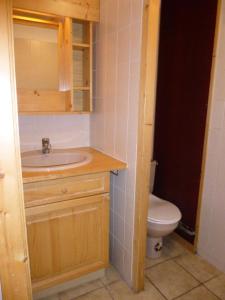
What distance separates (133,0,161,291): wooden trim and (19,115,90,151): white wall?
0.75m

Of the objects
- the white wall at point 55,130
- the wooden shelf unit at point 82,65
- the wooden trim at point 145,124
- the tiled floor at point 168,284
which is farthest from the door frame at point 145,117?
the white wall at point 55,130

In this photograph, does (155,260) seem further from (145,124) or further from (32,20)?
(32,20)

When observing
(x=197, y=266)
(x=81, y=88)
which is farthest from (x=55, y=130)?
(x=197, y=266)

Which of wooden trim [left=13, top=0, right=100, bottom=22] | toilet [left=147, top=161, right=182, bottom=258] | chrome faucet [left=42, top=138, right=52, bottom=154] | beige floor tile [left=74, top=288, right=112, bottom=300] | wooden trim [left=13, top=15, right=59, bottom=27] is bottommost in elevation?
beige floor tile [left=74, top=288, right=112, bottom=300]

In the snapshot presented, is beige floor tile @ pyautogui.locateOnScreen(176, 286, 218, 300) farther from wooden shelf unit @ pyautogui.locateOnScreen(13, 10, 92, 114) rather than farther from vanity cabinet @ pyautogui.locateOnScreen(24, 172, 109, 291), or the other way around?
wooden shelf unit @ pyautogui.locateOnScreen(13, 10, 92, 114)

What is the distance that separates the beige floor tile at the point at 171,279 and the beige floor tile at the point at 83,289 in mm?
389

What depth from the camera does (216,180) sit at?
5.57 ft

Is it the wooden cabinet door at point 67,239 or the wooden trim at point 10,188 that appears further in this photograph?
the wooden cabinet door at point 67,239

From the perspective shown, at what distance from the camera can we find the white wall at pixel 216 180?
62.9 inches

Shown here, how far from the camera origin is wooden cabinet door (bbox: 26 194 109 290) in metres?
1.34

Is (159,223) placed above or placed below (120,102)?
below

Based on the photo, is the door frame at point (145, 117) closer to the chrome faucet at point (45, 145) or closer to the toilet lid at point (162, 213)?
the toilet lid at point (162, 213)

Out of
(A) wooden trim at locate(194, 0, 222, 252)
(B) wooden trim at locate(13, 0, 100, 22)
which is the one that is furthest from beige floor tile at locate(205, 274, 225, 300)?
(B) wooden trim at locate(13, 0, 100, 22)

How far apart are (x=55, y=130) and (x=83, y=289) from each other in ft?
3.94
